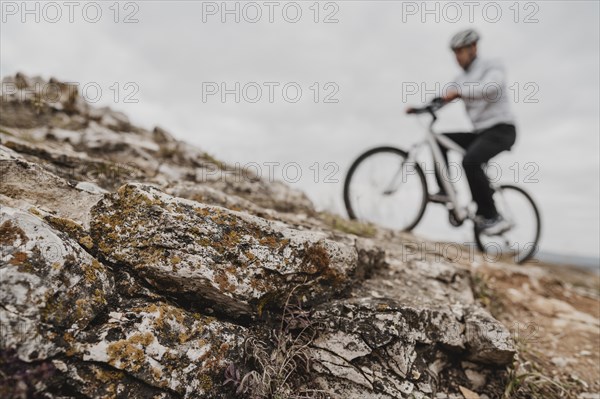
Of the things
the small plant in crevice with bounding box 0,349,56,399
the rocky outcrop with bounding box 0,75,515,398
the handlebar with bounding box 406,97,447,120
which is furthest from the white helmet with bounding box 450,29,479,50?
the small plant in crevice with bounding box 0,349,56,399

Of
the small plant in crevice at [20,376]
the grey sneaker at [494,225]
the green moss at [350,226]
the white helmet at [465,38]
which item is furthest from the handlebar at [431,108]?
the small plant in crevice at [20,376]

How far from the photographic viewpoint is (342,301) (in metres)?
2.86

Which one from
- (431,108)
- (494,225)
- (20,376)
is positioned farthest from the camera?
(431,108)

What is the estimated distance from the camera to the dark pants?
5027 mm

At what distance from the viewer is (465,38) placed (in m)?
5.22

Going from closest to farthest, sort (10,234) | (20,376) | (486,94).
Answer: (20,376)
(10,234)
(486,94)

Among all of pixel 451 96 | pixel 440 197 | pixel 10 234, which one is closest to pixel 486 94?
pixel 451 96

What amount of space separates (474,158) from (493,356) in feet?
9.74

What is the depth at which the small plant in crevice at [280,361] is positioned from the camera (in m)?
2.18

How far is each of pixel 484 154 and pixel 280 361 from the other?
13.8 feet

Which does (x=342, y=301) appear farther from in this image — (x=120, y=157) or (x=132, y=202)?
(x=120, y=157)

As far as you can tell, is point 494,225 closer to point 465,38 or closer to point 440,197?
point 440,197

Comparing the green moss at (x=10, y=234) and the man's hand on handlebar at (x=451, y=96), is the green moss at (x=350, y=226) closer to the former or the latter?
the man's hand on handlebar at (x=451, y=96)

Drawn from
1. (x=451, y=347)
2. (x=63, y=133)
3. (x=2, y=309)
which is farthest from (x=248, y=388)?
(x=63, y=133)
